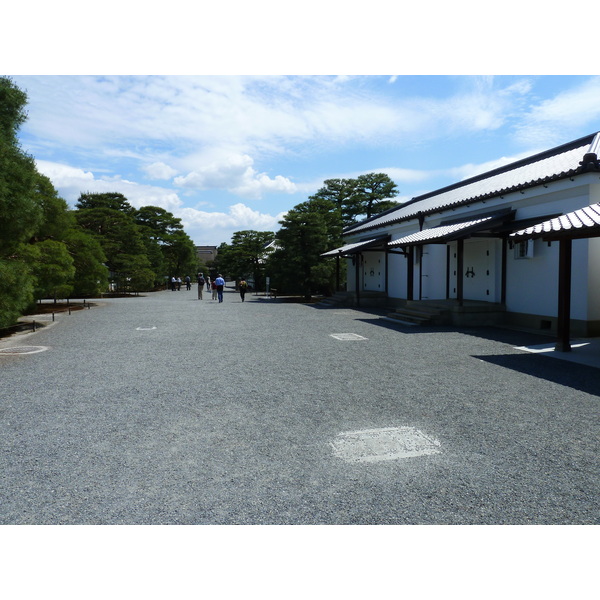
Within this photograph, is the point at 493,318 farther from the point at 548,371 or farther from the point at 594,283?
the point at 548,371

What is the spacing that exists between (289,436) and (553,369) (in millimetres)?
4985

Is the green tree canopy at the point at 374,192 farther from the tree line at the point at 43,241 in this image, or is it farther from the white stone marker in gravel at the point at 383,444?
the white stone marker in gravel at the point at 383,444

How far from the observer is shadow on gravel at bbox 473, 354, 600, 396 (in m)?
6.05

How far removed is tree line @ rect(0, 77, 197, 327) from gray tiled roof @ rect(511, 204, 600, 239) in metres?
10.8

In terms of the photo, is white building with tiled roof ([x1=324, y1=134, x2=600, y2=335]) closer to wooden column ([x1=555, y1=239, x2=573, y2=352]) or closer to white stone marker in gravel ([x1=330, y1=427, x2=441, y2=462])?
wooden column ([x1=555, y1=239, x2=573, y2=352])

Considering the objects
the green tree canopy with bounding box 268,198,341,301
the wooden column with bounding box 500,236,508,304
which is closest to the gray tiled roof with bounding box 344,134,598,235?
the wooden column with bounding box 500,236,508,304

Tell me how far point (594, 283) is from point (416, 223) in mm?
9094

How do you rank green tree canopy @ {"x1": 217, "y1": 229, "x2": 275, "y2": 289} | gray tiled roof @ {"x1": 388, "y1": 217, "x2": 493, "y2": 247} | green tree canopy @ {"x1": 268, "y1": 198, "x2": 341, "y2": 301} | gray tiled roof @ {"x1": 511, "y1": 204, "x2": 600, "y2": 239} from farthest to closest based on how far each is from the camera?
green tree canopy @ {"x1": 217, "y1": 229, "x2": 275, "y2": 289}
green tree canopy @ {"x1": 268, "y1": 198, "x2": 341, "y2": 301}
gray tiled roof @ {"x1": 388, "y1": 217, "x2": 493, "y2": 247}
gray tiled roof @ {"x1": 511, "y1": 204, "x2": 600, "y2": 239}

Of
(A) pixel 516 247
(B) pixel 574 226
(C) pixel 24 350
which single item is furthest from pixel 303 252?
(B) pixel 574 226

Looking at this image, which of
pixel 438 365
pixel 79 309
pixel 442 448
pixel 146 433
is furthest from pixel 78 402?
pixel 79 309

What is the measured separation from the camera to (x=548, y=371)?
22.5 feet

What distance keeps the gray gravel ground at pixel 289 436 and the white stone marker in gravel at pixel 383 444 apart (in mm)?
111

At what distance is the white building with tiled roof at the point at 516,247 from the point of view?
9.88 meters

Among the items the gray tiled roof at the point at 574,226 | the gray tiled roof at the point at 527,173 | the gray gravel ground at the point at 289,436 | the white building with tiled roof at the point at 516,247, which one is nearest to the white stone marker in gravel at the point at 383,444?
the gray gravel ground at the point at 289,436
